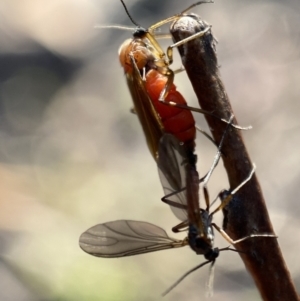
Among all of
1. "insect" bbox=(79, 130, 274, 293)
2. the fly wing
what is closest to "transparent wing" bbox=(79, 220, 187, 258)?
"insect" bbox=(79, 130, 274, 293)

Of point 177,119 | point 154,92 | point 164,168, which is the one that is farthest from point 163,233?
point 154,92

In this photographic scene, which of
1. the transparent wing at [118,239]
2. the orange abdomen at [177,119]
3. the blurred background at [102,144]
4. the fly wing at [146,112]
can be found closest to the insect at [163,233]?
the transparent wing at [118,239]

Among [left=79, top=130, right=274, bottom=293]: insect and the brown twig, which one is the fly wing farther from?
the brown twig

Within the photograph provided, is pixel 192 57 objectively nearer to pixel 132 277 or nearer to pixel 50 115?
pixel 132 277

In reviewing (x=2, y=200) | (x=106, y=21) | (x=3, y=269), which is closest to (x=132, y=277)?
(x=3, y=269)

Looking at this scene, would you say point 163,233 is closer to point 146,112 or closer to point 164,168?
point 164,168

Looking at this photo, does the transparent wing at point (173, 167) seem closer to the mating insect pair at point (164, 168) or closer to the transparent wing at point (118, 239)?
the mating insect pair at point (164, 168)
